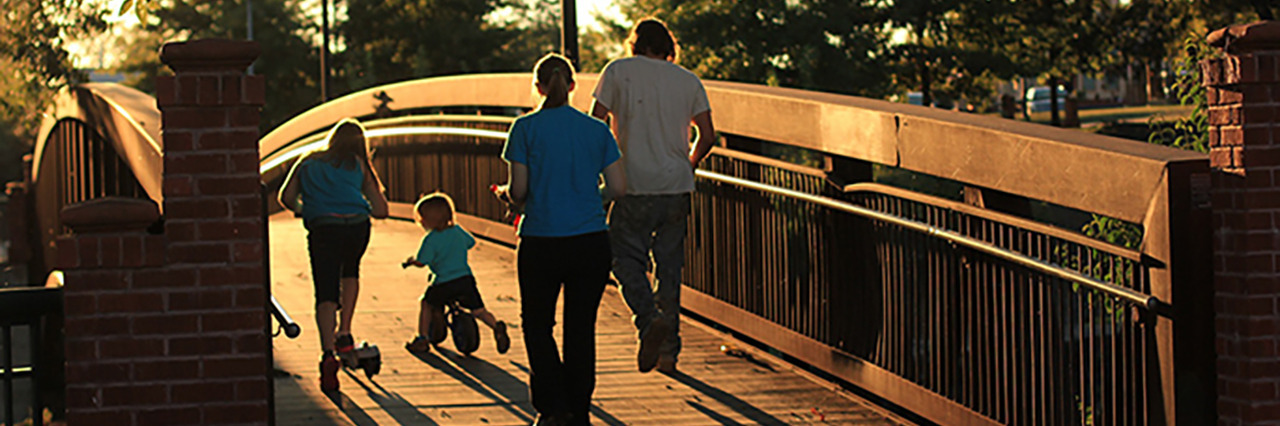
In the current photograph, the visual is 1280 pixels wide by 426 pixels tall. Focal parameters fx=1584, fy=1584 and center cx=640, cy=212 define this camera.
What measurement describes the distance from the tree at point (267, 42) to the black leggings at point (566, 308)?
56611 millimetres

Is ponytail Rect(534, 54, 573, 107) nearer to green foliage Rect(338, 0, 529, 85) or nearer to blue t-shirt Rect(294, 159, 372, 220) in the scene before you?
blue t-shirt Rect(294, 159, 372, 220)

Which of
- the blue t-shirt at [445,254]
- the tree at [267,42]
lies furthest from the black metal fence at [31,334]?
the tree at [267,42]

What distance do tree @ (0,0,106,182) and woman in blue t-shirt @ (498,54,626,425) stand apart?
13669 millimetres

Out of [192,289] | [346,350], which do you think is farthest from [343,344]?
[192,289]

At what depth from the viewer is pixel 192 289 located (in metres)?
5.19

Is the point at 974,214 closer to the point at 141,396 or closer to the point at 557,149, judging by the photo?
the point at 557,149

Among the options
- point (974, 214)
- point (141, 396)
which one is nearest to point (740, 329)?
point (974, 214)

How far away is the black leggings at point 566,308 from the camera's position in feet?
19.3

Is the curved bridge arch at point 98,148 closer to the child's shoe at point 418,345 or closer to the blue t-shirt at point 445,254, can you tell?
the blue t-shirt at point 445,254

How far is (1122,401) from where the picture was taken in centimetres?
532

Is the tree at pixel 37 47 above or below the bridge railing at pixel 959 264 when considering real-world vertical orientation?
above

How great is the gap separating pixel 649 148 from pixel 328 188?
1544 millimetres

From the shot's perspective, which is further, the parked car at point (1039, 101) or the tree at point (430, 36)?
the parked car at point (1039, 101)

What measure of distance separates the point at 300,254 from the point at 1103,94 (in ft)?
297
